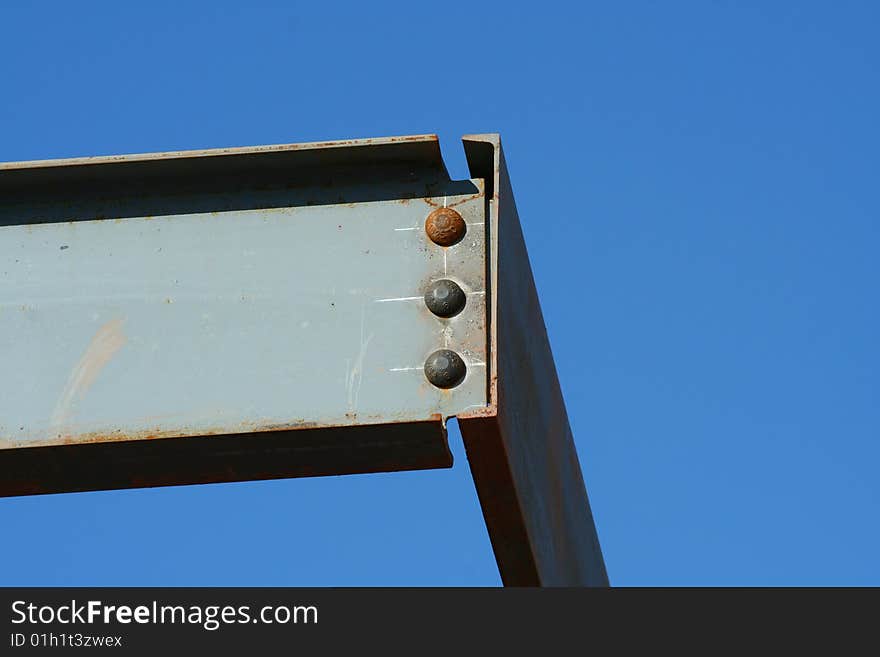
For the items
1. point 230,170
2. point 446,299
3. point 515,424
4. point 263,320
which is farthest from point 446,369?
point 230,170

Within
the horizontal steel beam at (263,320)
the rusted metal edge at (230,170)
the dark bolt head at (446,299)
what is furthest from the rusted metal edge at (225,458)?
the rusted metal edge at (230,170)

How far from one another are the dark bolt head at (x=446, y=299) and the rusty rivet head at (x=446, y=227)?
4.9 inches

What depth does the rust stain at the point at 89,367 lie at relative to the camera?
2.71 metres

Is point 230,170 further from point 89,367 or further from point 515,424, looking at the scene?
point 515,424

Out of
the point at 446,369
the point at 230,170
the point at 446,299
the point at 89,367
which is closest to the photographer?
the point at 446,369

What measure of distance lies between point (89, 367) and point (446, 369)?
36.2 inches

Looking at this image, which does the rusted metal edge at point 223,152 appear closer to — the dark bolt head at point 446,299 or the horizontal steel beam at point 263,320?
the horizontal steel beam at point 263,320

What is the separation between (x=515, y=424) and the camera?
279 cm

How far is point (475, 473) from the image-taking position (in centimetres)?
259

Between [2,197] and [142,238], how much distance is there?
1.41 feet
